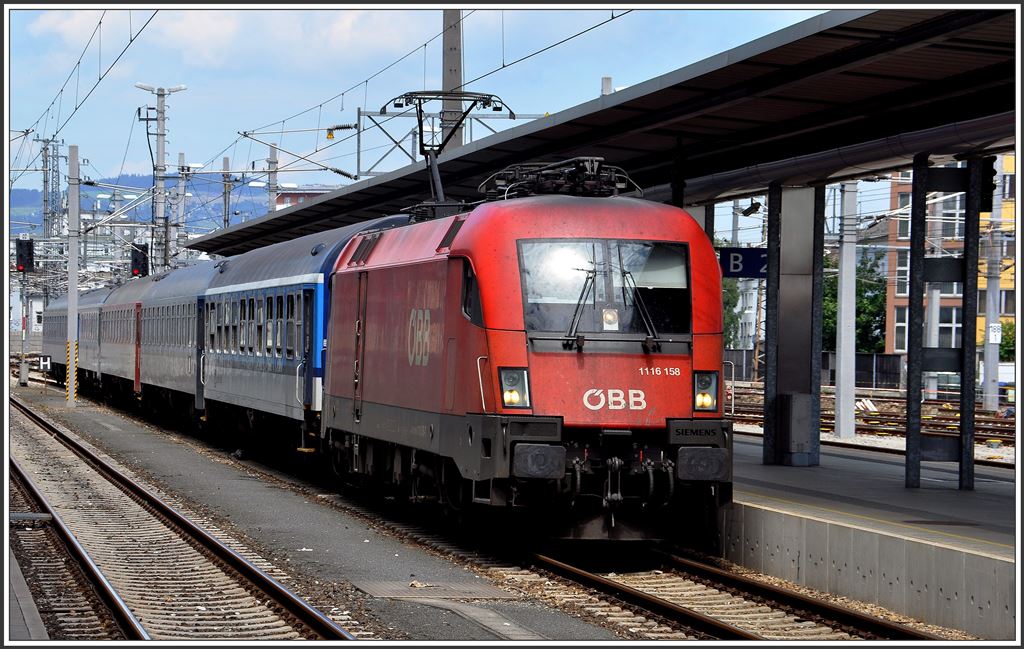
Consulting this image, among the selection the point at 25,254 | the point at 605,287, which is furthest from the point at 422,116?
the point at 25,254

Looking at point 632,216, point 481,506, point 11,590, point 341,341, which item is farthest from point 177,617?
point 341,341

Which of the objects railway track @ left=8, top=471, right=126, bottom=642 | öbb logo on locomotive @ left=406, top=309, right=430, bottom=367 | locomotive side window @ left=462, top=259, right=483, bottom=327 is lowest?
railway track @ left=8, top=471, right=126, bottom=642

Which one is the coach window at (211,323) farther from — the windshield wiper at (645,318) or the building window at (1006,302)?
the building window at (1006,302)

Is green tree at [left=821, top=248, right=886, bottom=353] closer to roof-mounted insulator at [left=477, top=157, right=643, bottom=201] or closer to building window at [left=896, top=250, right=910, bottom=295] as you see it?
building window at [left=896, top=250, right=910, bottom=295]

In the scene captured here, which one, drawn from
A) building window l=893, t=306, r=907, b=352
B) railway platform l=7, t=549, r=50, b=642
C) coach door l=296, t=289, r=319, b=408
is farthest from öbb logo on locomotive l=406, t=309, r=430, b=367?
building window l=893, t=306, r=907, b=352

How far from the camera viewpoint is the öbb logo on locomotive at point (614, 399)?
12211 mm

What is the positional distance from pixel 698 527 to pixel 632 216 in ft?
10.7

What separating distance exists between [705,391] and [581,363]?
3.99 feet

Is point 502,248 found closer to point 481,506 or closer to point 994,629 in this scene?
point 481,506

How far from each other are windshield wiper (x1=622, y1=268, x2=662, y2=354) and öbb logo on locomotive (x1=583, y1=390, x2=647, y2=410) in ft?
1.36

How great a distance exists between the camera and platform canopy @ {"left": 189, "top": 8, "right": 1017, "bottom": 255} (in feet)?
40.2

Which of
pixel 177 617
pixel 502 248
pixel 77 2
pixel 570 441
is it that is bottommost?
pixel 177 617

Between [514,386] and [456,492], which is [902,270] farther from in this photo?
[514,386]

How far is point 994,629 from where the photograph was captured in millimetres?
9453
